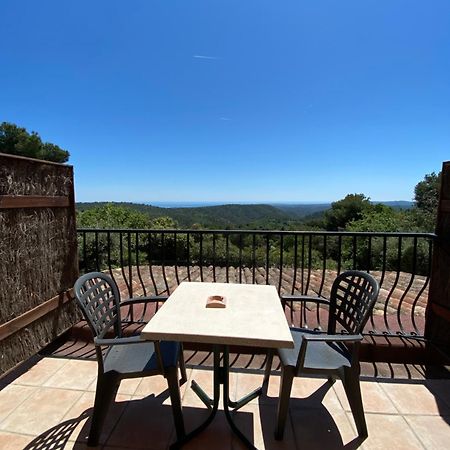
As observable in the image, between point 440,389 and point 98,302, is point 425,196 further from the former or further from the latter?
point 98,302

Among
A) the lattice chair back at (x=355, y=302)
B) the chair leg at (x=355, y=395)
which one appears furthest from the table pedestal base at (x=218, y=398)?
the lattice chair back at (x=355, y=302)

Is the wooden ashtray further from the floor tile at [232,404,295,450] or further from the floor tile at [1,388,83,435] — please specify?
the floor tile at [1,388,83,435]

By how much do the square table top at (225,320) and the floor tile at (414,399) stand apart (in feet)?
3.63

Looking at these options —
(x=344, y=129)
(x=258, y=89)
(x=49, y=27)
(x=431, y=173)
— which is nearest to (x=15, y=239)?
(x=49, y=27)

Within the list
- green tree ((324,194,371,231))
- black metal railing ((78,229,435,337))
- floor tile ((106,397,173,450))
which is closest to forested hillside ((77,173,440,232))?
green tree ((324,194,371,231))

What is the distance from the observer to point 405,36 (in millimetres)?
3805

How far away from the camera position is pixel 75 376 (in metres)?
1.96

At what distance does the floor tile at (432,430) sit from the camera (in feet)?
4.58

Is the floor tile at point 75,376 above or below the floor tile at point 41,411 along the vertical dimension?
below

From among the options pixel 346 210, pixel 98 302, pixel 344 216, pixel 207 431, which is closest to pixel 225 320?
pixel 207 431

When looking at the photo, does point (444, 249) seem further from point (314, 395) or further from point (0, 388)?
point (0, 388)

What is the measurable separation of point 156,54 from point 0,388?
5.59 metres

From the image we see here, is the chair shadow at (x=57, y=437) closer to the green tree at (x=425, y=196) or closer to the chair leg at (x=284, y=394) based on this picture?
the chair leg at (x=284, y=394)

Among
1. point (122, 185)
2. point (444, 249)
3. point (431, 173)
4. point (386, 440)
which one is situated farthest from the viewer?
point (122, 185)
